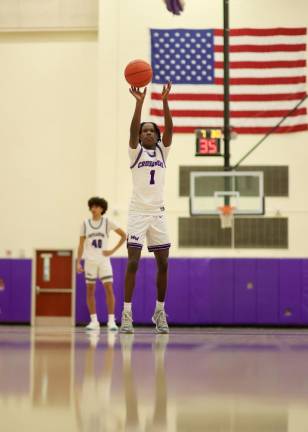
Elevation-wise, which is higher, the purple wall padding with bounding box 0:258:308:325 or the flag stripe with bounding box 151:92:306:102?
the flag stripe with bounding box 151:92:306:102

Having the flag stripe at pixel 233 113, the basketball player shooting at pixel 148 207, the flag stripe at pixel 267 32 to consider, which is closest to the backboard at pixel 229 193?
the flag stripe at pixel 233 113

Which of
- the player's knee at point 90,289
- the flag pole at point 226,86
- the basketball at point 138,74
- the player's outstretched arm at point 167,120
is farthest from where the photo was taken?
the flag pole at point 226,86

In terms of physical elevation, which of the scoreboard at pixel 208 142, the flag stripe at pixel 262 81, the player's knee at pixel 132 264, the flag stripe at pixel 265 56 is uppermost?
the flag stripe at pixel 265 56

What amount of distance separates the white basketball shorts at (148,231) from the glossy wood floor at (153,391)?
2299mm

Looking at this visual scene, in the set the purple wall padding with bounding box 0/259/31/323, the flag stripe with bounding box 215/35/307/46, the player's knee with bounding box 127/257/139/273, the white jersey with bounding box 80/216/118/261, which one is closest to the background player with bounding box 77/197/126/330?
the white jersey with bounding box 80/216/118/261

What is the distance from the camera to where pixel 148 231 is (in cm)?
738

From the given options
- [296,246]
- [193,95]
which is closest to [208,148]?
[193,95]

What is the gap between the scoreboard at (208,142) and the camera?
1407cm

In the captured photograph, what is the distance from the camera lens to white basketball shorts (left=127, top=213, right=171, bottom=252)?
7.27 m

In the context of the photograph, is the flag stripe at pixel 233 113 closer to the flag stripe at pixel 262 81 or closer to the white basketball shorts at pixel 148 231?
the flag stripe at pixel 262 81

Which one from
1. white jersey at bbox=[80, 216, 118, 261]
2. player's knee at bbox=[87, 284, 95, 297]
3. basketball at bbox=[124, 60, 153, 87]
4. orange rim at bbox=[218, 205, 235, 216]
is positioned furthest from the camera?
orange rim at bbox=[218, 205, 235, 216]

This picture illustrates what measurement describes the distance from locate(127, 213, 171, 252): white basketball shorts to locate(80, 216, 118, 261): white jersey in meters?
3.88

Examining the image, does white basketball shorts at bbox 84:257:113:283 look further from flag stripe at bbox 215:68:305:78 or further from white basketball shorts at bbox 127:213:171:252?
flag stripe at bbox 215:68:305:78

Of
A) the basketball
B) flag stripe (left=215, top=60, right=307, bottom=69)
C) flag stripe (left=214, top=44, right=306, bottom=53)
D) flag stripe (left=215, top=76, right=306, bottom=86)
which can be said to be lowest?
the basketball
